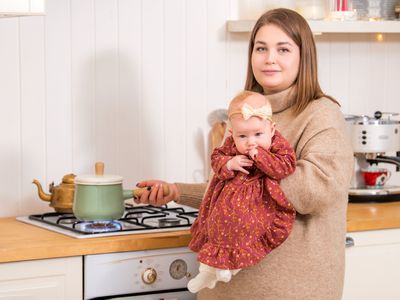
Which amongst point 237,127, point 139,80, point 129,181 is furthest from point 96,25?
point 237,127

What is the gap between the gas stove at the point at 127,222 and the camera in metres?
2.54

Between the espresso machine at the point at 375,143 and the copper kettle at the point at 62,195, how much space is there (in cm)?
106

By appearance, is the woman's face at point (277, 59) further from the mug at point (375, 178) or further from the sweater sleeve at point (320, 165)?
the mug at point (375, 178)

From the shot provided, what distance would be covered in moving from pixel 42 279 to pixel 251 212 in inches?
26.0

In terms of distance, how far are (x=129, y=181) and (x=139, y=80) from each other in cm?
36

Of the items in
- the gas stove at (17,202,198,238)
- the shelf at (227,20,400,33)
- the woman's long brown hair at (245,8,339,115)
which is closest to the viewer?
the woman's long brown hair at (245,8,339,115)

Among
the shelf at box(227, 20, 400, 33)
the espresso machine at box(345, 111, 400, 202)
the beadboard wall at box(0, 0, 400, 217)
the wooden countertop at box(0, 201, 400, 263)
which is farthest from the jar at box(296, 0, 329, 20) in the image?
the wooden countertop at box(0, 201, 400, 263)

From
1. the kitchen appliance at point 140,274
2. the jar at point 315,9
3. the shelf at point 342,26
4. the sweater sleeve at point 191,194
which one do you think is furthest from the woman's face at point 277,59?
the jar at point 315,9

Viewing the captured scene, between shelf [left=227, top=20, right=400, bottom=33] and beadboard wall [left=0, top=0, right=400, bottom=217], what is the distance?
9 centimetres

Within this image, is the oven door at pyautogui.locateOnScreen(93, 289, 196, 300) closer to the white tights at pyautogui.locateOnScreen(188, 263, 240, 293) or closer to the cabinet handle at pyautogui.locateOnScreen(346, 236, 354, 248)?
the white tights at pyautogui.locateOnScreen(188, 263, 240, 293)

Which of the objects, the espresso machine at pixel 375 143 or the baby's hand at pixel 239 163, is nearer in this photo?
the baby's hand at pixel 239 163

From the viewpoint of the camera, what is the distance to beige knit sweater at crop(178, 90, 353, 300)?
2.18 m

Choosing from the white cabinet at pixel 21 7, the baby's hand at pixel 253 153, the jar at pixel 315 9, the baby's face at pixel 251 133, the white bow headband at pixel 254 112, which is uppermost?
the jar at pixel 315 9

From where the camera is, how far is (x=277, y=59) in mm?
2305
